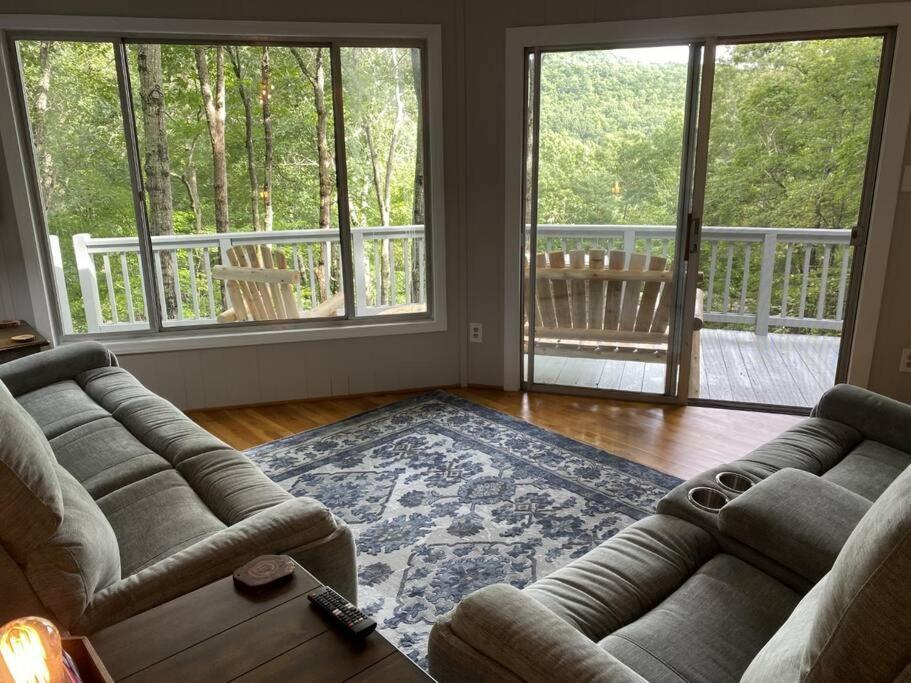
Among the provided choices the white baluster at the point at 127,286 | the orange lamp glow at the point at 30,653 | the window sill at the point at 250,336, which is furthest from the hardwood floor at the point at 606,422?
the orange lamp glow at the point at 30,653

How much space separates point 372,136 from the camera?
3846 millimetres

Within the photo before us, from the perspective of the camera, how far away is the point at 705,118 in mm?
3467

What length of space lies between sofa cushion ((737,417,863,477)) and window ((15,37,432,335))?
7.73 ft

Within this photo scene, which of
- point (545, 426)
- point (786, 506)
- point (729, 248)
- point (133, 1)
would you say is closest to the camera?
point (786, 506)

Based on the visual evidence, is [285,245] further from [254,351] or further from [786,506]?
[786,506]

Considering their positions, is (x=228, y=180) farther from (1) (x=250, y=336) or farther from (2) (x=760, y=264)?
A: (2) (x=760, y=264)

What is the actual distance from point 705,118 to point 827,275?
4.34 feet

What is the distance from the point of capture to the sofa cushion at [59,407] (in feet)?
7.79

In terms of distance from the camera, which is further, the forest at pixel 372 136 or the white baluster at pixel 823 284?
the white baluster at pixel 823 284

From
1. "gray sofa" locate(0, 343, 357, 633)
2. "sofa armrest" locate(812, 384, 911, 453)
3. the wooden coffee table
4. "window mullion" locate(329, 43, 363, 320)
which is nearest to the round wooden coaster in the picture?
the wooden coffee table

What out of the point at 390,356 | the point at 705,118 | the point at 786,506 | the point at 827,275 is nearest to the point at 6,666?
the point at 786,506

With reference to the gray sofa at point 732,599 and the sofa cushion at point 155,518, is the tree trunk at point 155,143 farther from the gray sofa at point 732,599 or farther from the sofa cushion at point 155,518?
the gray sofa at point 732,599

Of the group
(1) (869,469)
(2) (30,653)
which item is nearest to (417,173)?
(1) (869,469)

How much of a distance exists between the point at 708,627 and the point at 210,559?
108cm
